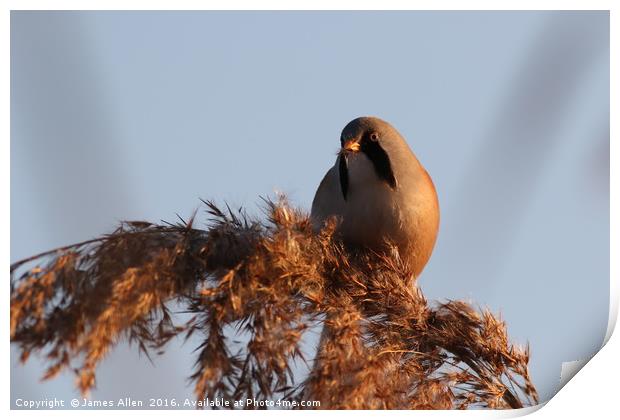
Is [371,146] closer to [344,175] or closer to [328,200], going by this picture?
[344,175]

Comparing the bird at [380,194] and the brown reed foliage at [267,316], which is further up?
the bird at [380,194]

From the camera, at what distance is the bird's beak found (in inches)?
148

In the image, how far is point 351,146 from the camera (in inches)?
149

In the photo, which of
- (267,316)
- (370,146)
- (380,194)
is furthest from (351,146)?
(267,316)

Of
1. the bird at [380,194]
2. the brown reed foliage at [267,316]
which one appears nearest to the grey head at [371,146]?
the bird at [380,194]

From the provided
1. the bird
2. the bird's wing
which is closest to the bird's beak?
the bird

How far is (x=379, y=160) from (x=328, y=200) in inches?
11.5

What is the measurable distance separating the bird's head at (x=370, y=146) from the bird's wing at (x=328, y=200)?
0.04 metres

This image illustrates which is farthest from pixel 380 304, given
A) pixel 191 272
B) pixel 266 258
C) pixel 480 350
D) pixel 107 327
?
pixel 107 327

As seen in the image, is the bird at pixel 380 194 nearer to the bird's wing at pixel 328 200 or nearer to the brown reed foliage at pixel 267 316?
the bird's wing at pixel 328 200

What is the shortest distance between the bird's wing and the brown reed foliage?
743mm

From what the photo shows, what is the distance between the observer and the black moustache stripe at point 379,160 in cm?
382

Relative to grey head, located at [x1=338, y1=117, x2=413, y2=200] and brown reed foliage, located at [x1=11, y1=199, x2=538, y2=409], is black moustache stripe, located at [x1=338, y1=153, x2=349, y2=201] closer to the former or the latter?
grey head, located at [x1=338, y1=117, x2=413, y2=200]
